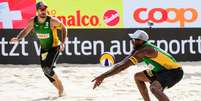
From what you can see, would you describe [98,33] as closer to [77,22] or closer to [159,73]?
[77,22]

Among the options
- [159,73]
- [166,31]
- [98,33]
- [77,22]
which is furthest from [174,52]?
[159,73]

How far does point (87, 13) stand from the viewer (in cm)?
1731

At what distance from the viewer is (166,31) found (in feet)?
50.5

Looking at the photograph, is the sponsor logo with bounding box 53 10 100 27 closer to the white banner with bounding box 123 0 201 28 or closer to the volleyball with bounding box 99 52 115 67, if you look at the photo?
the white banner with bounding box 123 0 201 28

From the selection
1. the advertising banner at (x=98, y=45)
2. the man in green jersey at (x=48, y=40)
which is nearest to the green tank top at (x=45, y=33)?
the man in green jersey at (x=48, y=40)

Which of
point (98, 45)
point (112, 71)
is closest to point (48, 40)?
point (112, 71)

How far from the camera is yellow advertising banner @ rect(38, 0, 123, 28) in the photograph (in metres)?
17.3

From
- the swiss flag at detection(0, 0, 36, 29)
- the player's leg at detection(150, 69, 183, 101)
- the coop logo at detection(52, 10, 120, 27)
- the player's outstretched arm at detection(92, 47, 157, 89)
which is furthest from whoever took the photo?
the coop logo at detection(52, 10, 120, 27)

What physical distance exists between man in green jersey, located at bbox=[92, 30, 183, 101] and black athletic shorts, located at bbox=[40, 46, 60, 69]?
214 cm

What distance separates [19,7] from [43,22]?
7.96 m

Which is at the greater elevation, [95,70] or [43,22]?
[43,22]

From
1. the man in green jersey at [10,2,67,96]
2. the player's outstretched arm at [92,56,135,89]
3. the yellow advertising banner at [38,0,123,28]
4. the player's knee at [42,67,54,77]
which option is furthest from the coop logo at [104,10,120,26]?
the player's outstretched arm at [92,56,135,89]

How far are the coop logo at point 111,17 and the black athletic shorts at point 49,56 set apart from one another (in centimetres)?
775

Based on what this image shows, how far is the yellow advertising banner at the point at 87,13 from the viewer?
17.3 m
